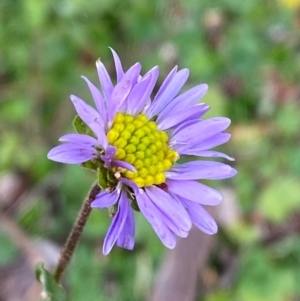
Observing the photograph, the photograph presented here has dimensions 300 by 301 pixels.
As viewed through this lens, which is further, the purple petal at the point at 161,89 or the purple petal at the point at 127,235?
the purple petal at the point at 161,89

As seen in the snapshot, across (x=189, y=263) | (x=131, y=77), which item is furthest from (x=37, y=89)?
(x=131, y=77)

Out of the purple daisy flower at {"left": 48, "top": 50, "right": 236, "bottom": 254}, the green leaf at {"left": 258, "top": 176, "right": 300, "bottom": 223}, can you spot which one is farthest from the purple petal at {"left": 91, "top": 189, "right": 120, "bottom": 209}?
the green leaf at {"left": 258, "top": 176, "right": 300, "bottom": 223}

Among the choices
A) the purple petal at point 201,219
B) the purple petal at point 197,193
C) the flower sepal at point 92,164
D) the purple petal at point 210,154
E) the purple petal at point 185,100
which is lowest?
the purple petal at point 201,219

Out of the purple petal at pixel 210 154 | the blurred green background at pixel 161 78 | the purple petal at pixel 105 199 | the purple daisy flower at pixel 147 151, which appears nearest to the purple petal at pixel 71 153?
the purple daisy flower at pixel 147 151

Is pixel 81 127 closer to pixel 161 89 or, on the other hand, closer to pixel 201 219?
pixel 161 89

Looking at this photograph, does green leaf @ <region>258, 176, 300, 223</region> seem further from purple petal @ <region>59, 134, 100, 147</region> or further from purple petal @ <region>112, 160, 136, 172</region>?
purple petal @ <region>59, 134, 100, 147</region>

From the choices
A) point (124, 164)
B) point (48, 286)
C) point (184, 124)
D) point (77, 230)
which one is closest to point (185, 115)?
point (184, 124)

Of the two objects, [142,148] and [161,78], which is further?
[161,78]

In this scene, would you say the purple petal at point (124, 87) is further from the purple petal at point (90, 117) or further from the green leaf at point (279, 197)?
the green leaf at point (279, 197)
